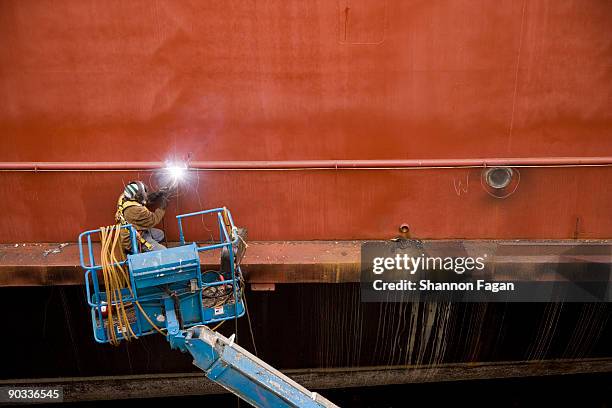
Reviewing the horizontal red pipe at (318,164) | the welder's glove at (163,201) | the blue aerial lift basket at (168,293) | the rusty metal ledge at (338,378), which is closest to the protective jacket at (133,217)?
the welder's glove at (163,201)

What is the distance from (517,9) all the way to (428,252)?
6.94ft

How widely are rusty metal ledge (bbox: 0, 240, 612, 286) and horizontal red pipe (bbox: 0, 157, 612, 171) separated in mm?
699

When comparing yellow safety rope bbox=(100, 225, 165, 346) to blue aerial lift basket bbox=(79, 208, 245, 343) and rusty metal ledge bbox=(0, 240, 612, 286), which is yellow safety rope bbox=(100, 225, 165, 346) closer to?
blue aerial lift basket bbox=(79, 208, 245, 343)

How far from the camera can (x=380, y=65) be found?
12.4 ft

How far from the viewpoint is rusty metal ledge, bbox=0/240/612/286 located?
11.9 feet

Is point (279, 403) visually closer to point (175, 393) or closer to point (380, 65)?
point (175, 393)

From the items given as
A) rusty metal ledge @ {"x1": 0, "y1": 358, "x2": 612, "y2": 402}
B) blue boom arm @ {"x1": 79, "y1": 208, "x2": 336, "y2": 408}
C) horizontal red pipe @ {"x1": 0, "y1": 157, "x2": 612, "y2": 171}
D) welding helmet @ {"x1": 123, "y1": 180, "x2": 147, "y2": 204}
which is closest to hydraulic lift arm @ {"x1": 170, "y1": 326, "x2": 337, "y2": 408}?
blue boom arm @ {"x1": 79, "y1": 208, "x2": 336, "y2": 408}

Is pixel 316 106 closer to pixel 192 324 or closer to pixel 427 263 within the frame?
pixel 427 263

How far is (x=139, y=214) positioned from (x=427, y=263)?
94.0 inches

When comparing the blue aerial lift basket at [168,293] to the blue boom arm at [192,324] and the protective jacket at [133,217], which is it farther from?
the protective jacket at [133,217]

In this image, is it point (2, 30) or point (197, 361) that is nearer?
point (197, 361)

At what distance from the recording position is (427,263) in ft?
12.6

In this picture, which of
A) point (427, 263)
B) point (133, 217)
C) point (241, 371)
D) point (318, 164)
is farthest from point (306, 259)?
point (133, 217)

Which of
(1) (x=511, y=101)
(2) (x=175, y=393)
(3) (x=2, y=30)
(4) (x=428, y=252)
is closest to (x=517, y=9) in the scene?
(1) (x=511, y=101)
